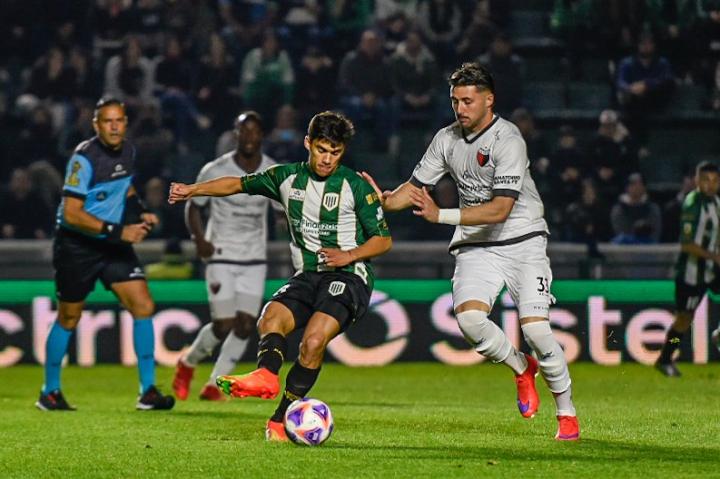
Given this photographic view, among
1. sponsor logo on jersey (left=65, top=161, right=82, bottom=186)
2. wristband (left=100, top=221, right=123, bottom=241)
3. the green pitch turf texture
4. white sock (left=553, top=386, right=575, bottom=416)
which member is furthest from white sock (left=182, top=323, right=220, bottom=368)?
white sock (left=553, top=386, right=575, bottom=416)

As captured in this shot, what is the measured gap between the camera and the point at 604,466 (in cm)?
647

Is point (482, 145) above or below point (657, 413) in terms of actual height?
above

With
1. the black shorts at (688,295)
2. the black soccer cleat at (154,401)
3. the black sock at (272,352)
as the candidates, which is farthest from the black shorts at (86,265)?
the black shorts at (688,295)

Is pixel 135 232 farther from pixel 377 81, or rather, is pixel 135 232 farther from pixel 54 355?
pixel 377 81

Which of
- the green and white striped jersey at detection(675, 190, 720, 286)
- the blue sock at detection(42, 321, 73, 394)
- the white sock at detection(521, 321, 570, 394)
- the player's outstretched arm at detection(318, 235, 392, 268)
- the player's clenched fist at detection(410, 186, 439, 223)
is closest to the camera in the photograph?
the player's clenched fist at detection(410, 186, 439, 223)

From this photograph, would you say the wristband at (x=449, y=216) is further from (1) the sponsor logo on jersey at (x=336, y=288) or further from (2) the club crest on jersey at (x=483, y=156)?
(1) the sponsor logo on jersey at (x=336, y=288)

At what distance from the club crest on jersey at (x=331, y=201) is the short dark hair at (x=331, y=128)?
336 mm

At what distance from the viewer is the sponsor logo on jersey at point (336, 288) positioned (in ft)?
24.8

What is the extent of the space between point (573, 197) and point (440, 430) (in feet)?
27.0

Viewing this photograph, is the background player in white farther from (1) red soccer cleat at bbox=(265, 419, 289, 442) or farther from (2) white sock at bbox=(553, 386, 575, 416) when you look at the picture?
(2) white sock at bbox=(553, 386, 575, 416)

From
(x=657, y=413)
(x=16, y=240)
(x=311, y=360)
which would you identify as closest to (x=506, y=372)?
(x=657, y=413)

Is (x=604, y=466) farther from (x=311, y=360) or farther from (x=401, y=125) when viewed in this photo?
(x=401, y=125)

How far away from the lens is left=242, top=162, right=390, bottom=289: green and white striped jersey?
775 centimetres

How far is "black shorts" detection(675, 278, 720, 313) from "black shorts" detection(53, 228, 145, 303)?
5301mm
